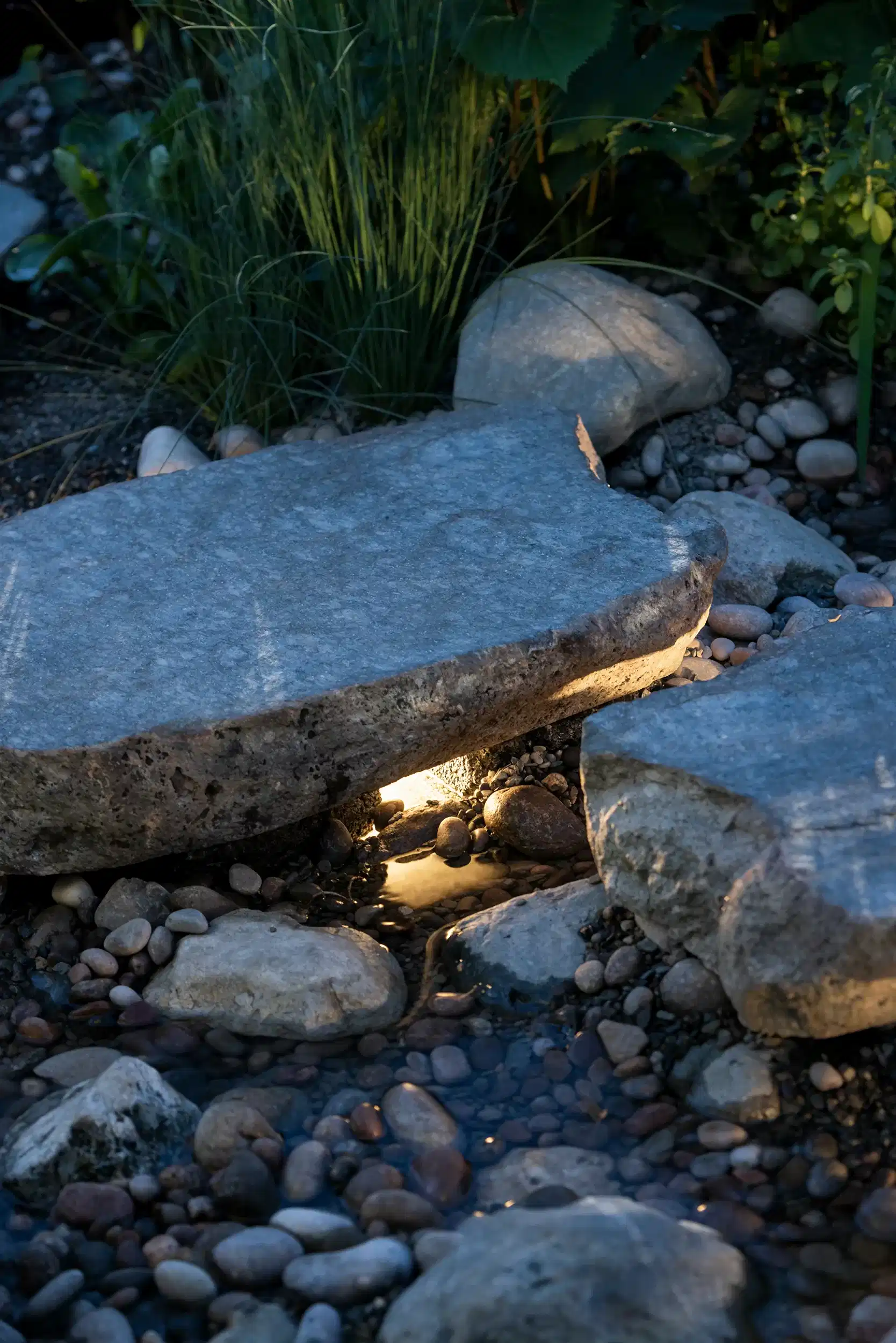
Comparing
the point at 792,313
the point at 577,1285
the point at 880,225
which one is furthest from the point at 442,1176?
the point at 792,313

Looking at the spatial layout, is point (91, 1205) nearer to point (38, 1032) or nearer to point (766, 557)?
point (38, 1032)

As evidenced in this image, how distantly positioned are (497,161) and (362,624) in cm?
153

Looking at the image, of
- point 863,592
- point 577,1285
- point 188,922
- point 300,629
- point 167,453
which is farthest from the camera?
point 167,453

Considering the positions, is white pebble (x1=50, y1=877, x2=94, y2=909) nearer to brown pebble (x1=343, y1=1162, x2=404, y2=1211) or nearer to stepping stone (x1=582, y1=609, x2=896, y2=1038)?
brown pebble (x1=343, y1=1162, x2=404, y2=1211)

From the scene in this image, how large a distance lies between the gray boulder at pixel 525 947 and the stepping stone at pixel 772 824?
10cm

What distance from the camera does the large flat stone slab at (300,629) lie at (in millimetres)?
1975

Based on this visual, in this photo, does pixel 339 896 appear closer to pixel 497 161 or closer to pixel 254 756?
pixel 254 756

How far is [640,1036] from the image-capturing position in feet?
5.94

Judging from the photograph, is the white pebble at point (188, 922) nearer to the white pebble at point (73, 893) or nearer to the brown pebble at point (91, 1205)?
A: the white pebble at point (73, 893)

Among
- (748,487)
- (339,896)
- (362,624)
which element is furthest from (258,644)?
(748,487)

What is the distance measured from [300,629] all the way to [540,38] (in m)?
1.43

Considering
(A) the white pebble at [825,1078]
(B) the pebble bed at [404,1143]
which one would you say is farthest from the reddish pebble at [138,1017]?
(A) the white pebble at [825,1078]

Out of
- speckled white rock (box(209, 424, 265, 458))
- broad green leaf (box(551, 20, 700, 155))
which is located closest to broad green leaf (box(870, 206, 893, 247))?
broad green leaf (box(551, 20, 700, 155))

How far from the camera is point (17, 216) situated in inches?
149
